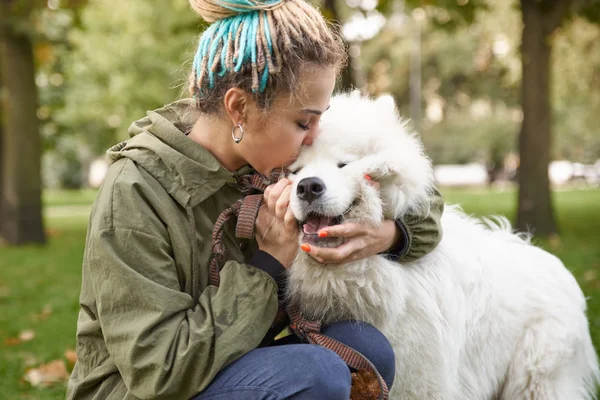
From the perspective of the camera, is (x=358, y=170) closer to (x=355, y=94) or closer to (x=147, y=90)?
(x=355, y=94)

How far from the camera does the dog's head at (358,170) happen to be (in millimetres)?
2295

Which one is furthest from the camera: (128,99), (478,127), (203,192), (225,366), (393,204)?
(478,127)

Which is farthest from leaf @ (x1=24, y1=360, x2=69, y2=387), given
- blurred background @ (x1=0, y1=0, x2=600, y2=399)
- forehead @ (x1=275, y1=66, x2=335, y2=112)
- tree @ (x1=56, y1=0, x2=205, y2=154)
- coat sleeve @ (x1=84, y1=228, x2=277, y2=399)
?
tree @ (x1=56, y1=0, x2=205, y2=154)

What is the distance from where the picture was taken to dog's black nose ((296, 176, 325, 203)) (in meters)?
2.23

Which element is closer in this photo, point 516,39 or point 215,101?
point 215,101

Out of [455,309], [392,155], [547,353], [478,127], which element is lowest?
[478,127]

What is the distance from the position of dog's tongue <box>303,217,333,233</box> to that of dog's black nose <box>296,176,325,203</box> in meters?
0.13

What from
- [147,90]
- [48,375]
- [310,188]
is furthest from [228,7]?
[147,90]

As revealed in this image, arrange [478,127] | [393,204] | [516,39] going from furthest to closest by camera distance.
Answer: [478,127] → [516,39] → [393,204]

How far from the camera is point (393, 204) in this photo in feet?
8.29

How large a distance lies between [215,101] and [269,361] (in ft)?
3.14

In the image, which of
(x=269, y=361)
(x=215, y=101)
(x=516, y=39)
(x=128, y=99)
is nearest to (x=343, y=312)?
(x=269, y=361)

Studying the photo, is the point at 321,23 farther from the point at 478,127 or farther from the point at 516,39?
the point at 478,127

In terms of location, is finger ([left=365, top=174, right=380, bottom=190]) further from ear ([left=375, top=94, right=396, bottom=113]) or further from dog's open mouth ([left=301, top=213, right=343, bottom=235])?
ear ([left=375, top=94, right=396, bottom=113])
